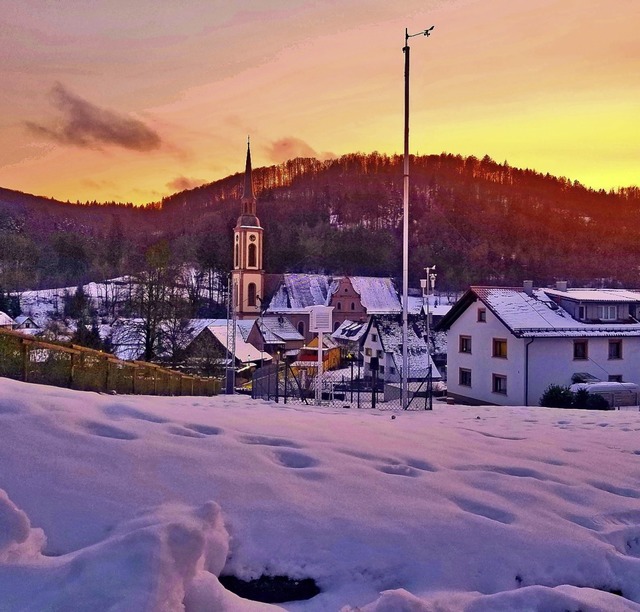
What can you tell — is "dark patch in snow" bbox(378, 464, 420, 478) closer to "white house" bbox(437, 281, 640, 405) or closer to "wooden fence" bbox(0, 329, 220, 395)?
"wooden fence" bbox(0, 329, 220, 395)

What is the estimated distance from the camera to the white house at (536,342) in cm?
2591

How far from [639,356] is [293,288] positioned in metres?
45.2

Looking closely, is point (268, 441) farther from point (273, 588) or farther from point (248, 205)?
point (248, 205)

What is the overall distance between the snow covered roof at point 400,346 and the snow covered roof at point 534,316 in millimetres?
4851

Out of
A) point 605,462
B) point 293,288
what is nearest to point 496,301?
point 605,462

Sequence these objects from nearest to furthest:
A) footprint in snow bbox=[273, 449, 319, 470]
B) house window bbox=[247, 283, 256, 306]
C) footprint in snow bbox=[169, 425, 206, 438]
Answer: footprint in snow bbox=[273, 449, 319, 470], footprint in snow bbox=[169, 425, 206, 438], house window bbox=[247, 283, 256, 306]

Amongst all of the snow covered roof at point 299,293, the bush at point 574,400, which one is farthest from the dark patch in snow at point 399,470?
the snow covered roof at point 299,293

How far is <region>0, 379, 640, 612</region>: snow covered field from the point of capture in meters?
2.81

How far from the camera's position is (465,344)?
29734mm

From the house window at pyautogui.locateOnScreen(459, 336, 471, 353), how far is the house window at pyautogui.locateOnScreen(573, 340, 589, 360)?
4.98m

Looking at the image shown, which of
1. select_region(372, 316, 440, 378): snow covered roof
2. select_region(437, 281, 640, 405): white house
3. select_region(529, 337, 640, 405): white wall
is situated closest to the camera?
select_region(529, 337, 640, 405): white wall

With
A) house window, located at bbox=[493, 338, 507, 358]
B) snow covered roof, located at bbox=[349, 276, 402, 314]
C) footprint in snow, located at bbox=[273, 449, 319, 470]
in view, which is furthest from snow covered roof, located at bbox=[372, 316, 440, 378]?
snow covered roof, located at bbox=[349, 276, 402, 314]

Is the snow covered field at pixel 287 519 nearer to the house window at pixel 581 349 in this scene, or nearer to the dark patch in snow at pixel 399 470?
the dark patch in snow at pixel 399 470

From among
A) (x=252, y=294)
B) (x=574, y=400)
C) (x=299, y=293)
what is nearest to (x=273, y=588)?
(x=574, y=400)
